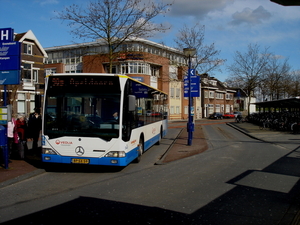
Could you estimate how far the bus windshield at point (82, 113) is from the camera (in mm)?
8195

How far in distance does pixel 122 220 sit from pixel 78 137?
386 centimetres

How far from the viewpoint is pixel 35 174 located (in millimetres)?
8539

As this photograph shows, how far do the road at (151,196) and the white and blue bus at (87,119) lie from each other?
64cm

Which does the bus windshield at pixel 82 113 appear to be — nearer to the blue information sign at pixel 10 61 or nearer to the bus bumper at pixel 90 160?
the bus bumper at pixel 90 160

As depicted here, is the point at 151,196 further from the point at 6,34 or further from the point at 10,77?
the point at 6,34

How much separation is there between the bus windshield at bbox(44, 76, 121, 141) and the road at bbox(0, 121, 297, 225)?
4.14 feet

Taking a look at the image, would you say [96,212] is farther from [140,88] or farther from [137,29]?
[137,29]

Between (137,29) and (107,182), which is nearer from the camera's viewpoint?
(107,182)

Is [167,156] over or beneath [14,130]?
beneath

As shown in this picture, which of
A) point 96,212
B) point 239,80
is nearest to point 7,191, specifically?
point 96,212

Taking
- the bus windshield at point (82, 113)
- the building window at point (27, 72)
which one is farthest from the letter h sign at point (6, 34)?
the building window at point (27, 72)

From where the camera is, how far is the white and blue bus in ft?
26.9

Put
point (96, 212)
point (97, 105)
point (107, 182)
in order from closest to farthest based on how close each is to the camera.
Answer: point (96, 212), point (107, 182), point (97, 105)

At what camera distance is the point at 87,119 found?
8.27 m
